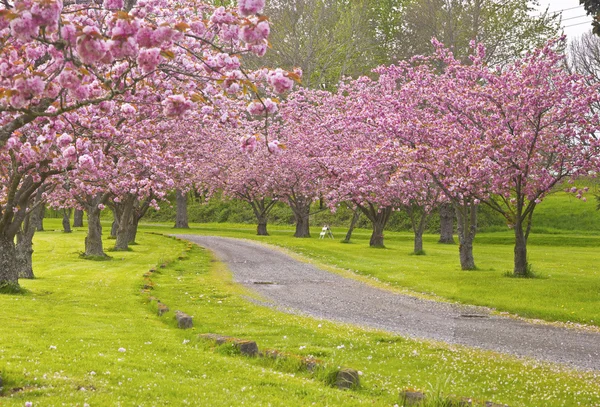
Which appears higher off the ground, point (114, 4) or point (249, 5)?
point (114, 4)

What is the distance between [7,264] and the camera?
22.1 metres

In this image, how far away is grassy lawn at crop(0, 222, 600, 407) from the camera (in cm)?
949

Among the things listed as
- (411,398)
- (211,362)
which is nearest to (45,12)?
(411,398)

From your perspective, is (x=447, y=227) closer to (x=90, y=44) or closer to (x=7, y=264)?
(x=7, y=264)

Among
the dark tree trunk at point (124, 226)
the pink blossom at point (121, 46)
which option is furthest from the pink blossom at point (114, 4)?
the dark tree trunk at point (124, 226)

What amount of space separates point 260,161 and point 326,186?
36.7 ft

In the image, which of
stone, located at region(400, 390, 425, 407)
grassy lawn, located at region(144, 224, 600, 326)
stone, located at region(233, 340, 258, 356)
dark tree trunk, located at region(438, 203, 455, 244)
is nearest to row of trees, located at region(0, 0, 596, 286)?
grassy lawn, located at region(144, 224, 600, 326)

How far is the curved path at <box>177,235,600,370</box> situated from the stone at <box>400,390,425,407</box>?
19.8 feet

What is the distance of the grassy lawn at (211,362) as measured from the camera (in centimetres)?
949

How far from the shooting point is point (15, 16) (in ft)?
19.5

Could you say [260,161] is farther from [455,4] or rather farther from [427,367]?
[427,367]

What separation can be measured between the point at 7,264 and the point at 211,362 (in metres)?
13.8

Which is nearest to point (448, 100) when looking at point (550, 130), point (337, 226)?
point (550, 130)

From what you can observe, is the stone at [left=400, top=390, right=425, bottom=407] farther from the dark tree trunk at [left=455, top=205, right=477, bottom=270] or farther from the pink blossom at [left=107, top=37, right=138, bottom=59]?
the dark tree trunk at [left=455, top=205, right=477, bottom=270]
